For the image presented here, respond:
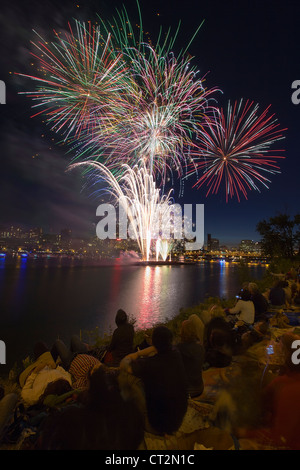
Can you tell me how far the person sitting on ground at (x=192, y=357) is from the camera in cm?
367

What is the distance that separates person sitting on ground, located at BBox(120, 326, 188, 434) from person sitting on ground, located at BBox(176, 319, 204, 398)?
0.59 meters

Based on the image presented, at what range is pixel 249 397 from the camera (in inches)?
119

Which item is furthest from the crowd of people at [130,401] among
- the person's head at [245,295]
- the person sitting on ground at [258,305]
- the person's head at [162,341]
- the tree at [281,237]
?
the tree at [281,237]

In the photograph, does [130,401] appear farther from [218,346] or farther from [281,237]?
[281,237]

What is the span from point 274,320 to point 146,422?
20.0 feet

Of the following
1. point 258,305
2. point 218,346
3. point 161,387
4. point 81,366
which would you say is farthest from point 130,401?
point 258,305

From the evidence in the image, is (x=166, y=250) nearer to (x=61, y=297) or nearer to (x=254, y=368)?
(x=61, y=297)

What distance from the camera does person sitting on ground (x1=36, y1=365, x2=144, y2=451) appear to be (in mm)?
2357

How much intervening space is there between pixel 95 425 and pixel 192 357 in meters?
1.67

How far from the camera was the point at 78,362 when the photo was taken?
4.72 metres

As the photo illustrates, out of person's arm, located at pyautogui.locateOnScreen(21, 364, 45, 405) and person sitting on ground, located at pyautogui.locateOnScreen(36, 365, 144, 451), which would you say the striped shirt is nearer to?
person's arm, located at pyautogui.locateOnScreen(21, 364, 45, 405)

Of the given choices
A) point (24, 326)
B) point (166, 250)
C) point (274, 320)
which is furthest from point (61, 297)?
point (166, 250)

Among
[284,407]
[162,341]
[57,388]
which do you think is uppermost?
[162,341]

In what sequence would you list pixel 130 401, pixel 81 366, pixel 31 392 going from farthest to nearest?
pixel 81 366 → pixel 31 392 → pixel 130 401
